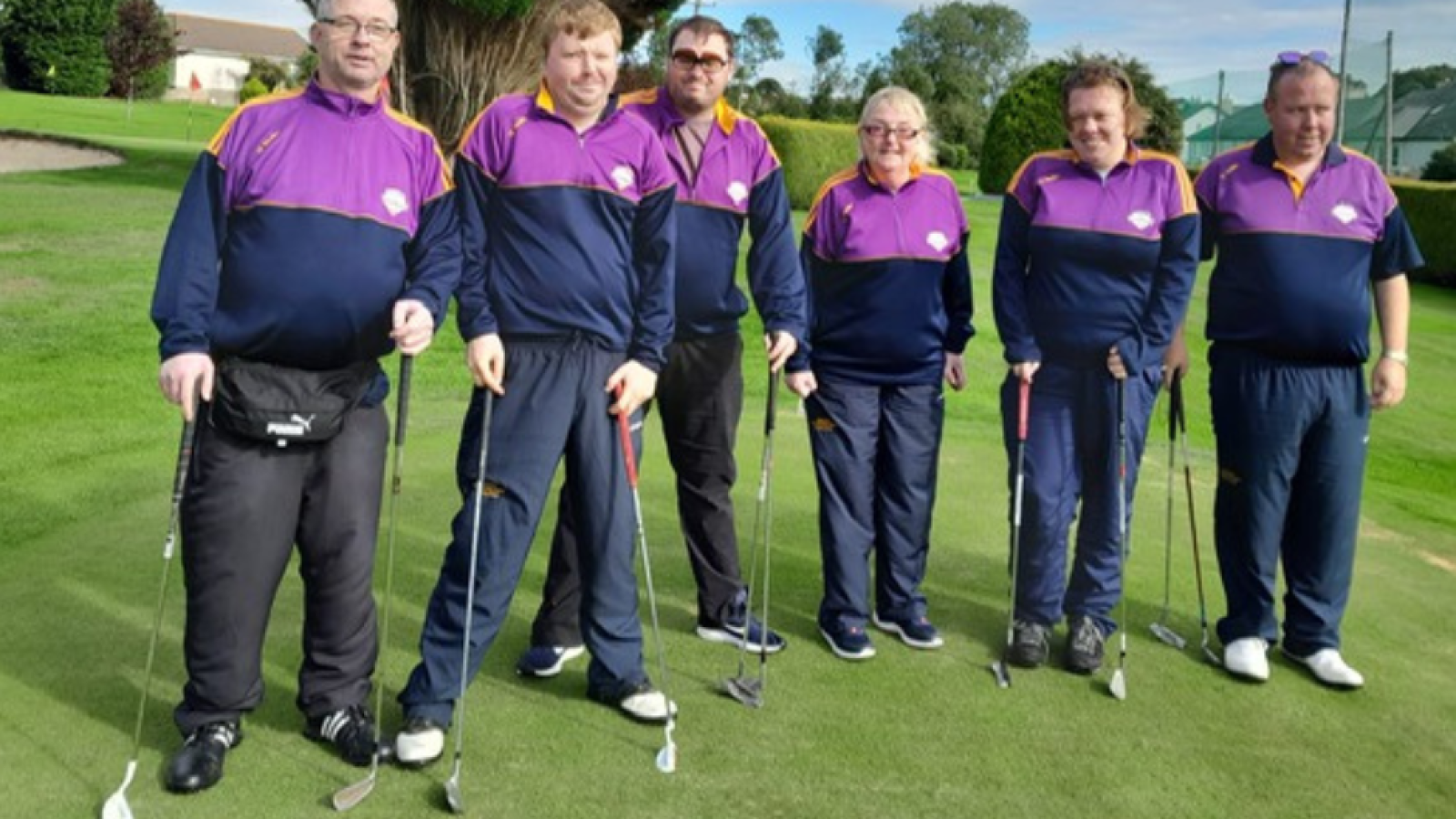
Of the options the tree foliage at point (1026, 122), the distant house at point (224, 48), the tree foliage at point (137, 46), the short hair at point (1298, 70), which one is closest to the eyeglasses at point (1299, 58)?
the short hair at point (1298, 70)

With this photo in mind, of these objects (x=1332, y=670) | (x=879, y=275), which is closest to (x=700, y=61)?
(x=879, y=275)

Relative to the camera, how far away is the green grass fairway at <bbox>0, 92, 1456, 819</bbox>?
330 centimetres

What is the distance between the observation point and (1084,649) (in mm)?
4410

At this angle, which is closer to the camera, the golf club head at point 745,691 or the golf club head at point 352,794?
the golf club head at point 352,794

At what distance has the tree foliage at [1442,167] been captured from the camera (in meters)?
32.6

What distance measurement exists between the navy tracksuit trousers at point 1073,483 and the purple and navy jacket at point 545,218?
1648 mm

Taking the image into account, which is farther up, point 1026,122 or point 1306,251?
point 1026,122

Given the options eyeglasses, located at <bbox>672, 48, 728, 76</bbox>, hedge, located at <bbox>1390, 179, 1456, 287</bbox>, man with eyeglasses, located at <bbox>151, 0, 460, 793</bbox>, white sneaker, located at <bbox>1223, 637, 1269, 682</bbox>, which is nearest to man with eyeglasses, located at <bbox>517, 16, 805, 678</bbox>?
eyeglasses, located at <bbox>672, 48, 728, 76</bbox>

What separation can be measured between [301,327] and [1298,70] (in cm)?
321

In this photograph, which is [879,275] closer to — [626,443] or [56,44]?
[626,443]

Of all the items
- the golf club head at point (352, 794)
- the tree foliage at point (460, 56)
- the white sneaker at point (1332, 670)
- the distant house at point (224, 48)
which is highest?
the distant house at point (224, 48)

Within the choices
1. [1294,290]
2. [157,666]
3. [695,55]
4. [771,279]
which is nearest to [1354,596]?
[1294,290]

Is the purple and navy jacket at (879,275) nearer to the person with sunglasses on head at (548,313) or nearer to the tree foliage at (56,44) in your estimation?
the person with sunglasses on head at (548,313)

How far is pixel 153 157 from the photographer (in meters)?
25.1
